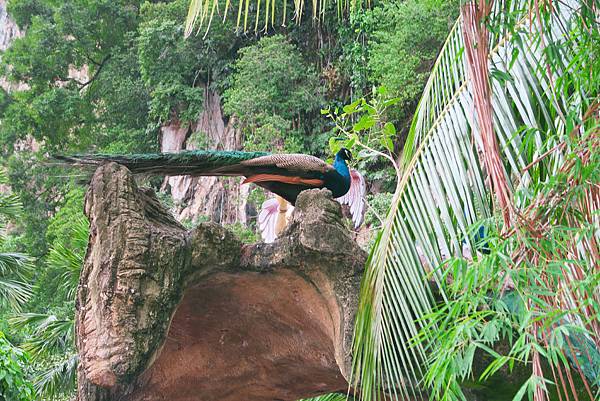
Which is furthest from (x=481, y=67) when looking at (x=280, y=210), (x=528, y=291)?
(x=280, y=210)

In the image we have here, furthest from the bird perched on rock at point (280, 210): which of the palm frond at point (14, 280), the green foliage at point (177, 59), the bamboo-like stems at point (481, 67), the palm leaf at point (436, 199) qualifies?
the green foliage at point (177, 59)

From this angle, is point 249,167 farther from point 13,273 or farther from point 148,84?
point 148,84

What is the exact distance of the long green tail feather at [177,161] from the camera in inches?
159

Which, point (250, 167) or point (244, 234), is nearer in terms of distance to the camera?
point (250, 167)

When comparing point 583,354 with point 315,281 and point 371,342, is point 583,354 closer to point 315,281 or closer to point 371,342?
point 371,342

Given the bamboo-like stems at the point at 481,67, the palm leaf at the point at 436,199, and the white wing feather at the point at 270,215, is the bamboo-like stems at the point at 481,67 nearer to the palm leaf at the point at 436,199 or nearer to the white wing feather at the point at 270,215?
the palm leaf at the point at 436,199

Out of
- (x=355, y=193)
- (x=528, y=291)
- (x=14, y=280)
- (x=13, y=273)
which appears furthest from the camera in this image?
(x=13, y=273)

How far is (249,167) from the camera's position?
4.61 m

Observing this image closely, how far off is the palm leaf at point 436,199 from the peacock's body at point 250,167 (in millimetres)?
1220

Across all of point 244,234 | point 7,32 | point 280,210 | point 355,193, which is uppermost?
point 7,32

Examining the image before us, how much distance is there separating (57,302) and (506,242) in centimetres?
994

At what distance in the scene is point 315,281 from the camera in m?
4.00

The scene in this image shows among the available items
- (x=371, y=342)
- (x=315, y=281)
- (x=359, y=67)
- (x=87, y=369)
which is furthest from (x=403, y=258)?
(x=359, y=67)

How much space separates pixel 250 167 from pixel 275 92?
7294 mm
